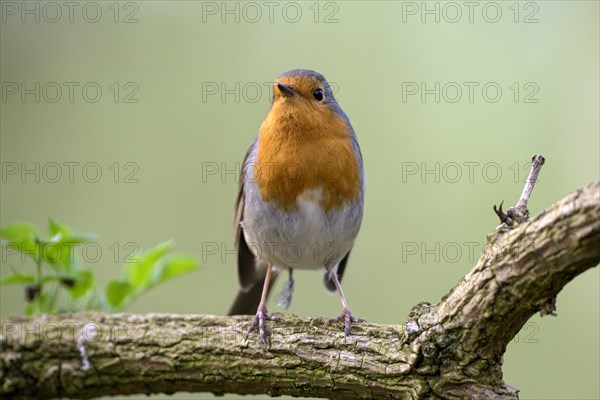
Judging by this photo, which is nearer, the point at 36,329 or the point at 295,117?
the point at 36,329

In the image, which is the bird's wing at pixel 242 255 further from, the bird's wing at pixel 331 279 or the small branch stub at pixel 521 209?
the small branch stub at pixel 521 209

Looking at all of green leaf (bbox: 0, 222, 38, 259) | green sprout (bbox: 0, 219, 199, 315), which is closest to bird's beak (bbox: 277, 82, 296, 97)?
green sprout (bbox: 0, 219, 199, 315)

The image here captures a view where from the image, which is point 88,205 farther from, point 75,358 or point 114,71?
point 75,358

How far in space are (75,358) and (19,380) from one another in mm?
260

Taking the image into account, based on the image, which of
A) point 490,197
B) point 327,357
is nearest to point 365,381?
point 327,357

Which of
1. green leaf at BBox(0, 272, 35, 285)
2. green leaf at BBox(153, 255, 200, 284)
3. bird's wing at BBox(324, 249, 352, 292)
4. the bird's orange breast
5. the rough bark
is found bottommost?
the rough bark

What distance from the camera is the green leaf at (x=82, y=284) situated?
122 inches

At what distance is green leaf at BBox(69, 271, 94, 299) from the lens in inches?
122

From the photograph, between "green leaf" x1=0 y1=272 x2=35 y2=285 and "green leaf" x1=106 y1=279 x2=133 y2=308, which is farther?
"green leaf" x1=106 y1=279 x2=133 y2=308

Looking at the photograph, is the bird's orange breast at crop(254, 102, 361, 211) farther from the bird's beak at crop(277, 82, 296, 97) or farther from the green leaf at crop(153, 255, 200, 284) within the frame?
the green leaf at crop(153, 255, 200, 284)

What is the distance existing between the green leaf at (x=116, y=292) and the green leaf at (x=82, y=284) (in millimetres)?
85

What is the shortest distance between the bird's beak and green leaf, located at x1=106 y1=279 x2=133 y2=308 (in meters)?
1.93

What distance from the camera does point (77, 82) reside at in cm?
817

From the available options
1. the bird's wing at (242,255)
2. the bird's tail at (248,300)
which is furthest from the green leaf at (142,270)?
the bird's tail at (248,300)
